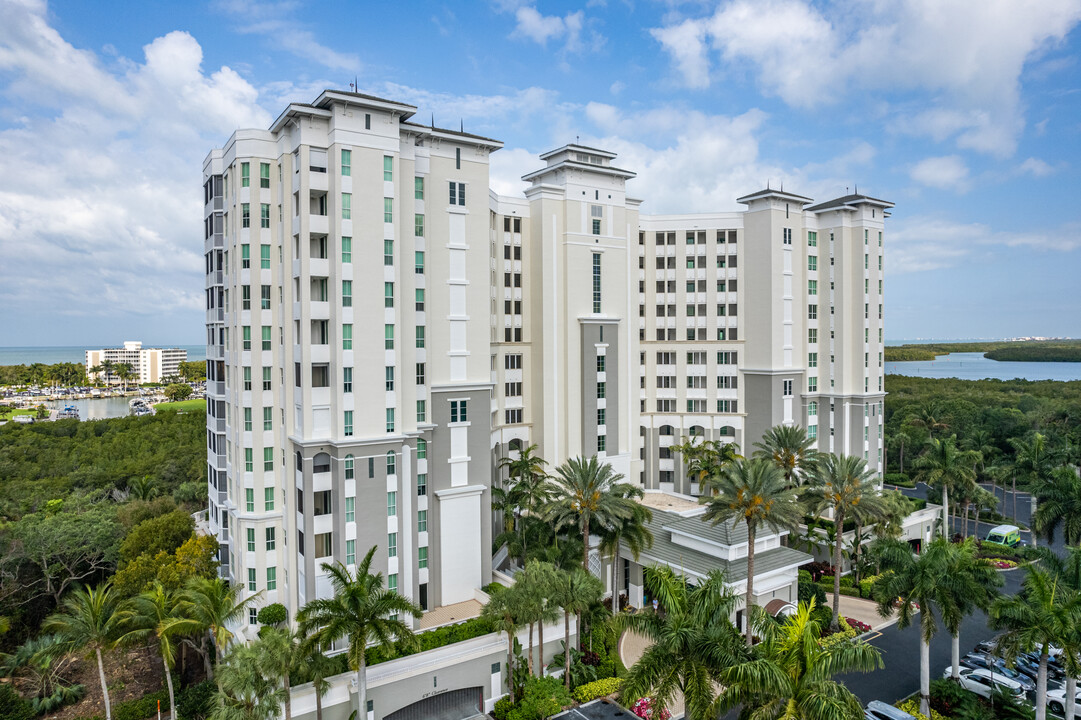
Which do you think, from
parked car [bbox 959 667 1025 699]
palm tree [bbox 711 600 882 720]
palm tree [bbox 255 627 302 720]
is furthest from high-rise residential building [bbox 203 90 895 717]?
palm tree [bbox 711 600 882 720]

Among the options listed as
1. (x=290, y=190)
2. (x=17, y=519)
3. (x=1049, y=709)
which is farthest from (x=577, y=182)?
(x=17, y=519)

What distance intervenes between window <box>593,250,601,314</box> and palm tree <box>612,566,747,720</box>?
1213 inches

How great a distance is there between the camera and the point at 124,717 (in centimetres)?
3139

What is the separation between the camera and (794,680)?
59.5ft

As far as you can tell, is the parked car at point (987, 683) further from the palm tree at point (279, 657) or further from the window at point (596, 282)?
the window at point (596, 282)

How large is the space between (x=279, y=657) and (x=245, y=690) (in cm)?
165

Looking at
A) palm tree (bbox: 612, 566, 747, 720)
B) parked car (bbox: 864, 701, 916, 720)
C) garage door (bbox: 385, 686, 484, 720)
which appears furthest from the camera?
garage door (bbox: 385, 686, 484, 720)

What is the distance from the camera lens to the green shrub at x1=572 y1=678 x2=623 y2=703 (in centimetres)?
3191

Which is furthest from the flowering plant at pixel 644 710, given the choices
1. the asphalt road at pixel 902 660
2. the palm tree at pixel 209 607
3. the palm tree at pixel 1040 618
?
the palm tree at pixel 209 607

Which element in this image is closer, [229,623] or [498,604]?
[498,604]

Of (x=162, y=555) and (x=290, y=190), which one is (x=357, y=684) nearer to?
(x=162, y=555)

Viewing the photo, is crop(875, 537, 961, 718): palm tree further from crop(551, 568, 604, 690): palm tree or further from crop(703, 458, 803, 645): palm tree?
crop(551, 568, 604, 690): palm tree

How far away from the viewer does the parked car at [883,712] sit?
28094mm

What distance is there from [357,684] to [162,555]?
17.5 metres
